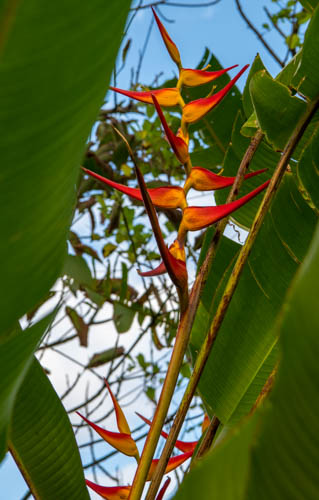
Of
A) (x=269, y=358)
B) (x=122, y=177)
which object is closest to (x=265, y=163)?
(x=269, y=358)

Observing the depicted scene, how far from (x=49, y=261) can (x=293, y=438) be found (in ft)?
0.44

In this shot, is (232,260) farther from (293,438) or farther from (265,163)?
(293,438)

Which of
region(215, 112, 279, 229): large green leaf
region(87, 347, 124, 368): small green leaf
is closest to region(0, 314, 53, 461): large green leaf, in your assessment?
region(215, 112, 279, 229): large green leaf

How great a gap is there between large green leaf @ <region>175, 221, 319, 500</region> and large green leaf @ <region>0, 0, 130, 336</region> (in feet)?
0.38

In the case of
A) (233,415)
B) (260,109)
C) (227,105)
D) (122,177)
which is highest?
(122,177)

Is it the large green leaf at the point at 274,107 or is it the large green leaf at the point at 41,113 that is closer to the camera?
the large green leaf at the point at 41,113

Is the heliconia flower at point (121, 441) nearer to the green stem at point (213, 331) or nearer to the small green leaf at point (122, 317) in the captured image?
the green stem at point (213, 331)

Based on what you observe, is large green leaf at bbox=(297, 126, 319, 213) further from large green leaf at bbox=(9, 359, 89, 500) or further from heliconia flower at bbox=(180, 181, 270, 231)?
large green leaf at bbox=(9, 359, 89, 500)

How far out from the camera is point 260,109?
558 mm

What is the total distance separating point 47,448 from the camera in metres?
0.46

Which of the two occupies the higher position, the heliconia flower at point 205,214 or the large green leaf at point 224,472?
the heliconia flower at point 205,214

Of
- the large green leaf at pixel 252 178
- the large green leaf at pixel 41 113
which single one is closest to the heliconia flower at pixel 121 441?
the large green leaf at pixel 41 113

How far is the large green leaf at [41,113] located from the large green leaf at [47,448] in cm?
22

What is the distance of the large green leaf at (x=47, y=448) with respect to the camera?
454mm
